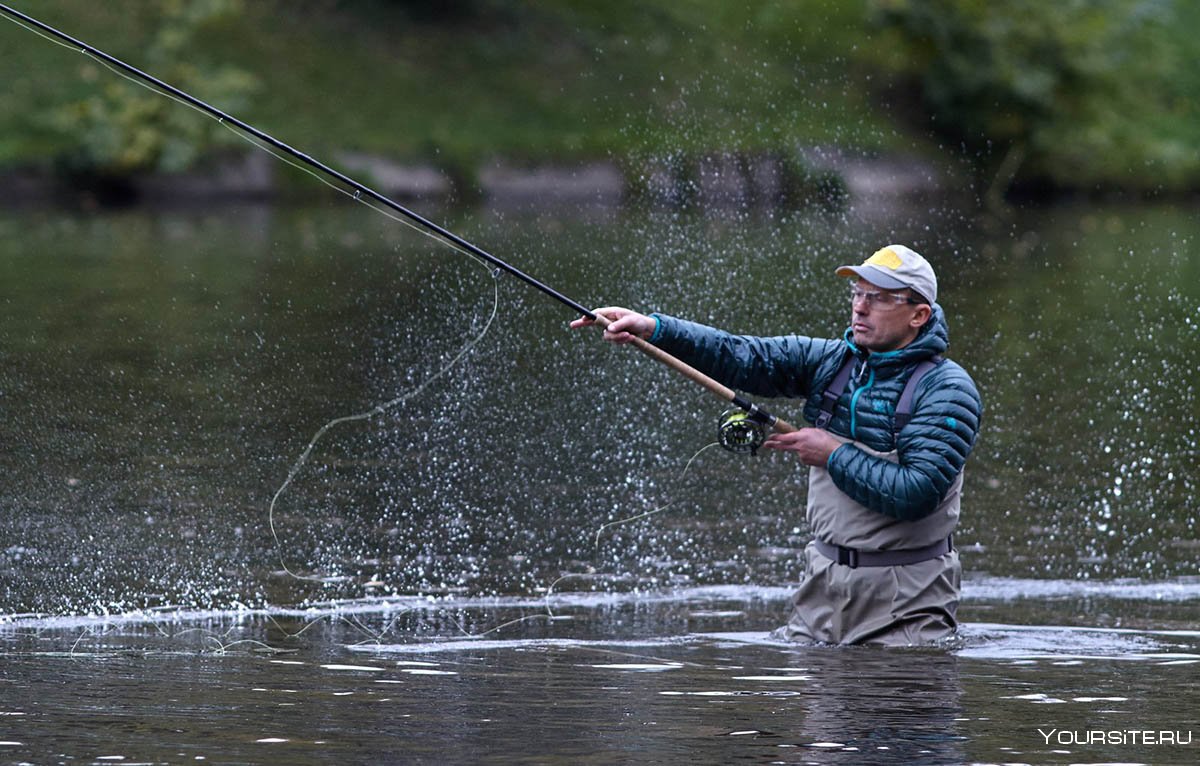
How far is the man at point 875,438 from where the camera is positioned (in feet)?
19.1

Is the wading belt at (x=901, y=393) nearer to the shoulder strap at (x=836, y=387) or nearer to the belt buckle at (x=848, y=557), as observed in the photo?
the shoulder strap at (x=836, y=387)

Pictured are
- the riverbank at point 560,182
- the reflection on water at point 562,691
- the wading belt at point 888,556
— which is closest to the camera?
the reflection on water at point 562,691

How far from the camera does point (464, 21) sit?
35094 millimetres

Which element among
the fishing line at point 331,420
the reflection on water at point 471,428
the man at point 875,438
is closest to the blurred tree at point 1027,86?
the reflection on water at point 471,428

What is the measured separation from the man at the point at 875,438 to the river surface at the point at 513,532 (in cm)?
23

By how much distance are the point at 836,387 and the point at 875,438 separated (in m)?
0.24

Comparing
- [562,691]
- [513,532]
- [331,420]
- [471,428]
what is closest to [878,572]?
[562,691]

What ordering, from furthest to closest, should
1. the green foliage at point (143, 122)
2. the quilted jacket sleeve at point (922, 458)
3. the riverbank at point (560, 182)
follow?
the riverbank at point (560, 182), the green foliage at point (143, 122), the quilted jacket sleeve at point (922, 458)

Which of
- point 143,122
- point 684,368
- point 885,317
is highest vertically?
point 143,122

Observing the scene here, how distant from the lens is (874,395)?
6.02m

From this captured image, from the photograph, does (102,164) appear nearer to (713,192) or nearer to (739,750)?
(713,192)

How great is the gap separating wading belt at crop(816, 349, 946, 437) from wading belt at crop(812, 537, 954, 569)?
0.38 meters

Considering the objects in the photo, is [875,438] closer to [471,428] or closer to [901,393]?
[901,393]

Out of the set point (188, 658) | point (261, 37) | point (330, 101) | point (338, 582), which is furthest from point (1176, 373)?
point (261, 37)
